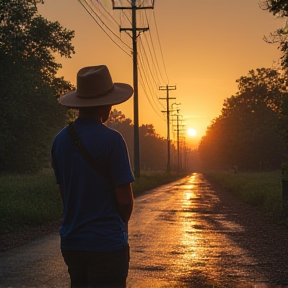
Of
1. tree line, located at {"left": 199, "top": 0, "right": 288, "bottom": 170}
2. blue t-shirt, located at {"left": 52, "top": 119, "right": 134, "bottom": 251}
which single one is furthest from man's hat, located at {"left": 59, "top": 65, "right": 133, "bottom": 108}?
tree line, located at {"left": 199, "top": 0, "right": 288, "bottom": 170}

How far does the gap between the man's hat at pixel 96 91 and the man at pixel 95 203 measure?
0.07 meters

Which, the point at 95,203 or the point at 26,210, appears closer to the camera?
the point at 95,203

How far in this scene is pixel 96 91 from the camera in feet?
11.5

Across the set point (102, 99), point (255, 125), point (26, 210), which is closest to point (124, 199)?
point (102, 99)

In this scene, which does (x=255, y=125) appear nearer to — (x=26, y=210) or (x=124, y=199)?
(x=26, y=210)

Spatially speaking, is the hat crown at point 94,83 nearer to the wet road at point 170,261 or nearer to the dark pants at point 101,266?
the dark pants at point 101,266

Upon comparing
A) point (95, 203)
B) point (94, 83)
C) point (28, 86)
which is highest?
point (28, 86)

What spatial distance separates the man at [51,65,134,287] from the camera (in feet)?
10.4

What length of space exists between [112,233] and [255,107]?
4098 inches

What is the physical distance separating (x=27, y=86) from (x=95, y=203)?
4618 cm

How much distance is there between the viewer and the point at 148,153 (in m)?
181

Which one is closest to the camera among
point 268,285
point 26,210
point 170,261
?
point 268,285

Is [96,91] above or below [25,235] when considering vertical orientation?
above

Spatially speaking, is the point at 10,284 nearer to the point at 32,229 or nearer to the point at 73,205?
the point at 73,205
